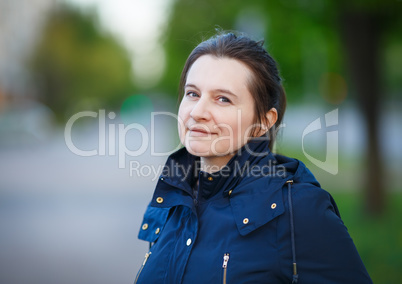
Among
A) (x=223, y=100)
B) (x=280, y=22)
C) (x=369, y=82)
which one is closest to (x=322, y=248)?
(x=223, y=100)

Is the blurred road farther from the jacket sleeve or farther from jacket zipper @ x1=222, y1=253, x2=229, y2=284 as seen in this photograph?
the jacket sleeve

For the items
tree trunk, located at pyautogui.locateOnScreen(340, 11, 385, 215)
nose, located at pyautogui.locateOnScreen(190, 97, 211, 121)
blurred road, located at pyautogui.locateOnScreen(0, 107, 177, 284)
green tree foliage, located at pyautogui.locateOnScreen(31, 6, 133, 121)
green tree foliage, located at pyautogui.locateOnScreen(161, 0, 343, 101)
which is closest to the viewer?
nose, located at pyautogui.locateOnScreen(190, 97, 211, 121)

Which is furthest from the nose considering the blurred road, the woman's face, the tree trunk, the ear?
the tree trunk

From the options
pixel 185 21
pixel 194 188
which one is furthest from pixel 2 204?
pixel 194 188

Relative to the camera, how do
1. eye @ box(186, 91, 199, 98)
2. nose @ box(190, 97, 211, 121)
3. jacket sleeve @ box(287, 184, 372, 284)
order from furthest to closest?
1. eye @ box(186, 91, 199, 98)
2. nose @ box(190, 97, 211, 121)
3. jacket sleeve @ box(287, 184, 372, 284)

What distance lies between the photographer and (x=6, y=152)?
21859 millimetres

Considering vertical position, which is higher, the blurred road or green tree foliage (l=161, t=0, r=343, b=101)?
green tree foliage (l=161, t=0, r=343, b=101)

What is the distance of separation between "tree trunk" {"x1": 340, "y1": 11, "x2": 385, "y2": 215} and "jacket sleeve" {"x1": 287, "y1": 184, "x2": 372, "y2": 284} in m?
6.18

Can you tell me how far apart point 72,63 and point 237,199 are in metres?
37.4

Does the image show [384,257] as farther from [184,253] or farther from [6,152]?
[6,152]

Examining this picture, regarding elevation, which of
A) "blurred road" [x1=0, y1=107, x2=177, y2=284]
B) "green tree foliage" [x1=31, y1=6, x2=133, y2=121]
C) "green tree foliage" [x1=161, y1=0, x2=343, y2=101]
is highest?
"green tree foliage" [x1=31, y1=6, x2=133, y2=121]

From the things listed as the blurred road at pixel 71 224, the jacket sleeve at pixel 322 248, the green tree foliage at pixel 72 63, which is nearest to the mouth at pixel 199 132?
the jacket sleeve at pixel 322 248

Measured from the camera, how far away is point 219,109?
2201 millimetres

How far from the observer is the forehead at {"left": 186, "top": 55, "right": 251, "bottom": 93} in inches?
87.0
